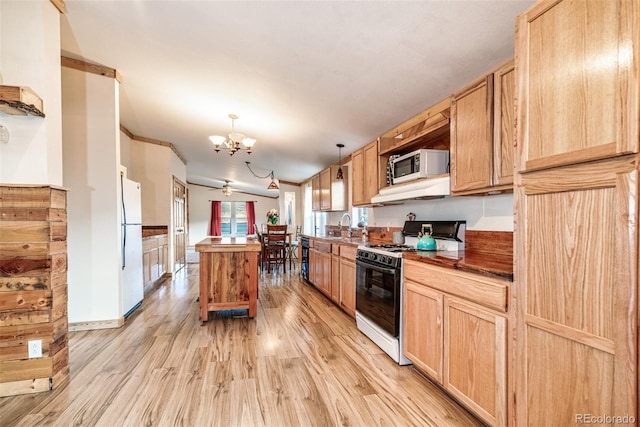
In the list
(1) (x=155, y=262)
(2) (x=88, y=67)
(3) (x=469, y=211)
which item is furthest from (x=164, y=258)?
(3) (x=469, y=211)

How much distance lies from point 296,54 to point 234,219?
33.8 feet

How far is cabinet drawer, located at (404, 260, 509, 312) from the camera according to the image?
1.42 m

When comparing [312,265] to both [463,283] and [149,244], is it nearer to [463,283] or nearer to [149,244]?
[149,244]

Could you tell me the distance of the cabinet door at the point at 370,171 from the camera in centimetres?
335

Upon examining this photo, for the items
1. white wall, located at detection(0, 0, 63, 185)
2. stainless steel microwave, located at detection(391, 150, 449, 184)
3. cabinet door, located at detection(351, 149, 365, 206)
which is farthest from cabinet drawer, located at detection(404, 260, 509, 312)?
white wall, located at detection(0, 0, 63, 185)

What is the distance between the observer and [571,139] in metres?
1.09

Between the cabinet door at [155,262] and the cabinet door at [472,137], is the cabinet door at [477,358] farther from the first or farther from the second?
the cabinet door at [155,262]

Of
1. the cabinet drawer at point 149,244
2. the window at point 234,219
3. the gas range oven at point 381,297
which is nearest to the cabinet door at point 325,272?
the gas range oven at point 381,297

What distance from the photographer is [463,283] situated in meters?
1.65

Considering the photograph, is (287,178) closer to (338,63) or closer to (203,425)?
(338,63)

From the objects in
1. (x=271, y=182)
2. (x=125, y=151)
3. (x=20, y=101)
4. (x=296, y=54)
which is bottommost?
(x=20, y=101)

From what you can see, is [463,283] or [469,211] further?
[469,211]

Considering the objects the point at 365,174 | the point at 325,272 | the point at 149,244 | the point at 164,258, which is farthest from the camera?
the point at 164,258

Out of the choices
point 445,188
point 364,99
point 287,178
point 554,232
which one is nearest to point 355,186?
point 364,99
